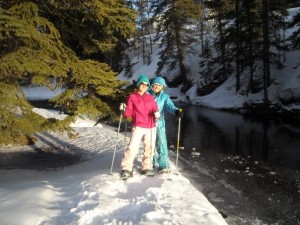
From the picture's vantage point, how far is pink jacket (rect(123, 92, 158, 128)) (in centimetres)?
753

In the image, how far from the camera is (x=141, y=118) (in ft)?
24.8

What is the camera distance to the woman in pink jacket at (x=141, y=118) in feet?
24.5

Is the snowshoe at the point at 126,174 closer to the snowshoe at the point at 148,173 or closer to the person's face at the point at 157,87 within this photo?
the snowshoe at the point at 148,173

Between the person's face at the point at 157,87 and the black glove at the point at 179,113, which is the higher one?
the person's face at the point at 157,87

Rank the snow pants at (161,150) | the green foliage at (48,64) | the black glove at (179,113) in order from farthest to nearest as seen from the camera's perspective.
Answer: the green foliage at (48,64)
the snow pants at (161,150)
the black glove at (179,113)

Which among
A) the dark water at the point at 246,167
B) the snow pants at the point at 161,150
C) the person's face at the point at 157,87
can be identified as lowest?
the dark water at the point at 246,167

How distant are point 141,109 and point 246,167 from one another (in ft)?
21.0

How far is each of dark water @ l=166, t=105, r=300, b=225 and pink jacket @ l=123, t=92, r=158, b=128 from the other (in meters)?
2.76

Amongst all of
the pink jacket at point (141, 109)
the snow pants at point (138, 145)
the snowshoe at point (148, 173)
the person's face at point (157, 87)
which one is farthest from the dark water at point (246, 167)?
the person's face at point (157, 87)

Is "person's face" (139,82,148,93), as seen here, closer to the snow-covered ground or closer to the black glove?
the black glove

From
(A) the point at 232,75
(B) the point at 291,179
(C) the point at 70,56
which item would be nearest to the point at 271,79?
(A) the point at 232,75

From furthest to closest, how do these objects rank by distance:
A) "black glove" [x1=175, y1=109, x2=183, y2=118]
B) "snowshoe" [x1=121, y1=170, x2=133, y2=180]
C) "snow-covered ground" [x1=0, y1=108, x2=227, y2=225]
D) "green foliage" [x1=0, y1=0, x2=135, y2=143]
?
"green foliage" [x1=0, y1=0, x2=135, y2=143] < "black glove" [x1=175, y1=109, x2=183, y2=118] < "snowshoe" [x1=121, y1=170, x2=133, y2=180] < "snow-covered ground" [x1=0, y1=108, x2=227, y2=225]

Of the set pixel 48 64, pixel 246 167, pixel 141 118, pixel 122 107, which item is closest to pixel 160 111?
pixel 141 118

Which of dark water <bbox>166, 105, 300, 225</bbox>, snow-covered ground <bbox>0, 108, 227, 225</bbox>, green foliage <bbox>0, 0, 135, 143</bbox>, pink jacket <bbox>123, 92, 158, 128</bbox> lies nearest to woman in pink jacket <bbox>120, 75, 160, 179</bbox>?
pink jacket <bbox>123, 92, 158, 128</bbox>
